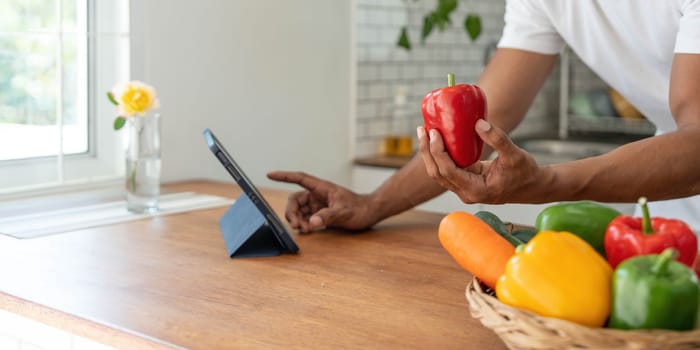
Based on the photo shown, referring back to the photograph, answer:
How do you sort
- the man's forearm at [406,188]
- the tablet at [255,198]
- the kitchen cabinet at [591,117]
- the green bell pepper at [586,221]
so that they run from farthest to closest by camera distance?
the kitchen cabinet at [591,117], the man's forearm at [406,188], the tablet at [255,198], the green bell pepper at [586,221]

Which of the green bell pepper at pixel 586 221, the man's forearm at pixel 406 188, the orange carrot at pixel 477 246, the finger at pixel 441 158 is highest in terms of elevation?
the finger at pixel 441 158

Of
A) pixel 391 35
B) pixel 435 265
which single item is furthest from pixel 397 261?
pixel 391 35

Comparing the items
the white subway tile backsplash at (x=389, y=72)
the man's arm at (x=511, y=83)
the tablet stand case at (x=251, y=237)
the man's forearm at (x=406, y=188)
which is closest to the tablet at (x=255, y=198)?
the tablet stand case at (x=251, y=237)

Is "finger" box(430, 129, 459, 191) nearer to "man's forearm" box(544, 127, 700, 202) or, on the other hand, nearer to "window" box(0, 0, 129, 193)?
"man's forearm" box(544, 127, 700, 202)

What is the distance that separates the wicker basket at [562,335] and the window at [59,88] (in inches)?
61.2

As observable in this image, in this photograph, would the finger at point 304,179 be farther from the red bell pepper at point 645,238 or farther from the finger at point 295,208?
the red bell pepper at point 645,238

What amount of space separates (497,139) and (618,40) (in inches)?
34.2

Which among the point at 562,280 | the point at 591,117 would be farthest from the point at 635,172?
the point at 591,117

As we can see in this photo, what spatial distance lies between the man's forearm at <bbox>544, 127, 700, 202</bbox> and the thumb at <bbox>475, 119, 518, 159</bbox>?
143mm

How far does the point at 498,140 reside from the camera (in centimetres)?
118

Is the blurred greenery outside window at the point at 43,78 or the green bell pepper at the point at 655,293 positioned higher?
the blurred greenery outside window at the point at 43,78

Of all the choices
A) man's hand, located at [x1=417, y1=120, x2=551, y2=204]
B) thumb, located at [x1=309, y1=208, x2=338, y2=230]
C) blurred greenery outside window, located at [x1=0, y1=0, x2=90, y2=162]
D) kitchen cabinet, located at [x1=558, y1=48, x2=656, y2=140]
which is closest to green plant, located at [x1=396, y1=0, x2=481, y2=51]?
kitchen cabinet, located at [x1=558, y1=48, x2=656, y2=140]

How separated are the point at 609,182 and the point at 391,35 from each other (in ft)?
6.50

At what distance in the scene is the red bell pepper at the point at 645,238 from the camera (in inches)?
35.6
